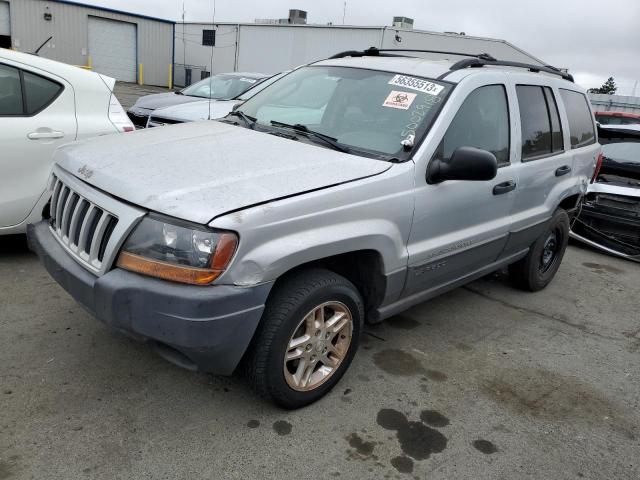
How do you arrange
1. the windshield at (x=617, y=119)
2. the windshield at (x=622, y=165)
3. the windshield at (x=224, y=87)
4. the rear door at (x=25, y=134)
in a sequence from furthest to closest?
the windshield at (x=617, y=119), the windshield at (x=224, y=87), the windshield at (x=622, y=165), the rear door at (x=25, y=134)

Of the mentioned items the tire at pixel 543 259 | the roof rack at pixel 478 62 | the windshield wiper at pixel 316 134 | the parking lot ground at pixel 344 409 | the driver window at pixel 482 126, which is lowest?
the parking lot ground at pixel 344 409

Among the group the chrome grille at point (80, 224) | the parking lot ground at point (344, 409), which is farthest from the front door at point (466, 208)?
the chrome grille at point (80, 224)

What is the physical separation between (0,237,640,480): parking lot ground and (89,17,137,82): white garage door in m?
26.6

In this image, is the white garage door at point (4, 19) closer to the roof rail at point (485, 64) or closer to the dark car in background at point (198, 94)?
the dark car in background at point (198, 94)

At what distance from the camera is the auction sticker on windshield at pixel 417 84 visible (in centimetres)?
334

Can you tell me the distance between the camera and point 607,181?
21.3 feet

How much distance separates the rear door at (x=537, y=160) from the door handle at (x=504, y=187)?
13 centimetres

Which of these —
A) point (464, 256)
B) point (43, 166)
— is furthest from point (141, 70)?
point (464, 256)

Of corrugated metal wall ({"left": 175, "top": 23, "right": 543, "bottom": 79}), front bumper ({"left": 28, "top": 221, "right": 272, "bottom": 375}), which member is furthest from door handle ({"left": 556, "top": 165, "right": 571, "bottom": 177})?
corrugated metal wall ({"left": 175, "top": 23, "right": 543, "bottom": 79})

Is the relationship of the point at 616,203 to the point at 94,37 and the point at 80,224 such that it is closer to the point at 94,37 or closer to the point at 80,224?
the point at 80,224

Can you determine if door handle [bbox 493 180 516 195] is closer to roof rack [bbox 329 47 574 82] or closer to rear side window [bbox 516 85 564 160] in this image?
rear side window [bbox 516 85 564 160]

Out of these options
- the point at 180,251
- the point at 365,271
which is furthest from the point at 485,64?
the point at 180,251

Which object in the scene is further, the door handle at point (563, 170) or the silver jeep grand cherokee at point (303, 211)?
the door handle at point (563, 170)

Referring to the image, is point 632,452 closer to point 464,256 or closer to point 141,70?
point 464,256
